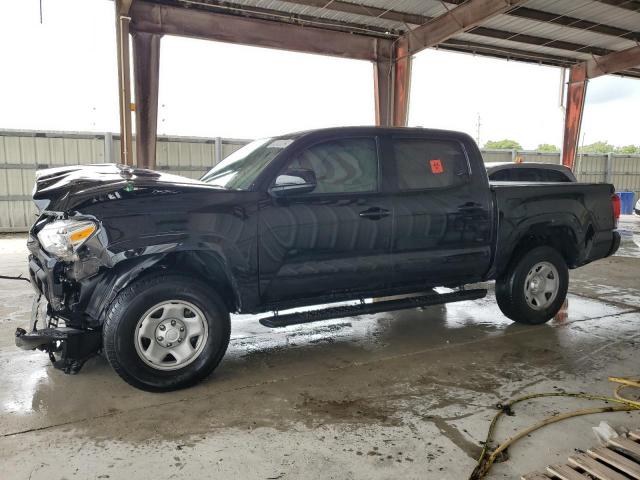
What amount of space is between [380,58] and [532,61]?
5.69 meters

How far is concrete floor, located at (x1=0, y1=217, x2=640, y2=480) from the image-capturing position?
2582 millimetres

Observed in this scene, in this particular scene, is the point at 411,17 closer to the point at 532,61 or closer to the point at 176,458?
the point at 532,61

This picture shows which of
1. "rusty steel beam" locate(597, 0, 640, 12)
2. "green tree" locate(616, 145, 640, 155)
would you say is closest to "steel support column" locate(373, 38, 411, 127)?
"rusty steel beam" locate(597, 0, 640, 12)

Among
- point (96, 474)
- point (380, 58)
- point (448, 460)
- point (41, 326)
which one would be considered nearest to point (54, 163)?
point (380, 58)

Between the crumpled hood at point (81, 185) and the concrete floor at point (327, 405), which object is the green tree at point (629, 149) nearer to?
the concrete floor at point (327, 405)

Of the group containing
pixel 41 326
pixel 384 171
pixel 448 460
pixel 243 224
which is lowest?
pixel 448 460

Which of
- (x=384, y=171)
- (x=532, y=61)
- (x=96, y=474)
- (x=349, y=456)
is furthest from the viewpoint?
(x=532, y=61)

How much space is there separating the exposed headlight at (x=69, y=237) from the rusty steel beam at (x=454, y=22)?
9872mm

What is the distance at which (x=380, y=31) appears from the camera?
12.4m

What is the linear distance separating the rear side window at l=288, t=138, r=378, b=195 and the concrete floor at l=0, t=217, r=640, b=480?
4.61 feet

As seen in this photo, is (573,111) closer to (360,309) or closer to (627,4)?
(627,4)

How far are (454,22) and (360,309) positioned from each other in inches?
366

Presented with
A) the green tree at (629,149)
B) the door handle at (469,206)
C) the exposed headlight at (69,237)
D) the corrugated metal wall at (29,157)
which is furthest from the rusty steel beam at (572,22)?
the green tree at (629,149)

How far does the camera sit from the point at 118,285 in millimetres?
3250
